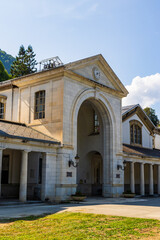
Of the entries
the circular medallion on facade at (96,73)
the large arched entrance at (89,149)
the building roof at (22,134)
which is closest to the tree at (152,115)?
the large arched entrance at (89,149)

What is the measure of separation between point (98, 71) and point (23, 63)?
46270 mm

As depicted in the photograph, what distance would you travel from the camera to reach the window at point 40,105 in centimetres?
2395

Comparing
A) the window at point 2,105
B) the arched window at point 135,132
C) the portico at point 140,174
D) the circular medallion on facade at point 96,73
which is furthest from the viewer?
the arched window at point 135,132

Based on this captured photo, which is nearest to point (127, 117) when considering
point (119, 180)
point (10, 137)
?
point (119, 180)

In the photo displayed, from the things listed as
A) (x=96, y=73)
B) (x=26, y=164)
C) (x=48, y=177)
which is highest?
(x=96, y=73)

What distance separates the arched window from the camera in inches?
1394

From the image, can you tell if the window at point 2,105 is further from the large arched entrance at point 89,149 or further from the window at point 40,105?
the large arched entrance at point 89,149

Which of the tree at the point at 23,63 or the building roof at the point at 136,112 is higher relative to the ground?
the tree at the point at 23,63

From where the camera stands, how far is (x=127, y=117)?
34.7 metres

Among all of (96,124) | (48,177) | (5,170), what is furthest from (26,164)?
(96,124)

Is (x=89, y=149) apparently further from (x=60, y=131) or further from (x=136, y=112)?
(x=136, y=112)

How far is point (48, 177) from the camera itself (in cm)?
2109

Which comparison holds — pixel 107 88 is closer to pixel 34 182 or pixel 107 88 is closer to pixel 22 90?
pixel 22 90

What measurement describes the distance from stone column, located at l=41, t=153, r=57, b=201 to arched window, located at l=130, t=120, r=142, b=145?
1563 cm
